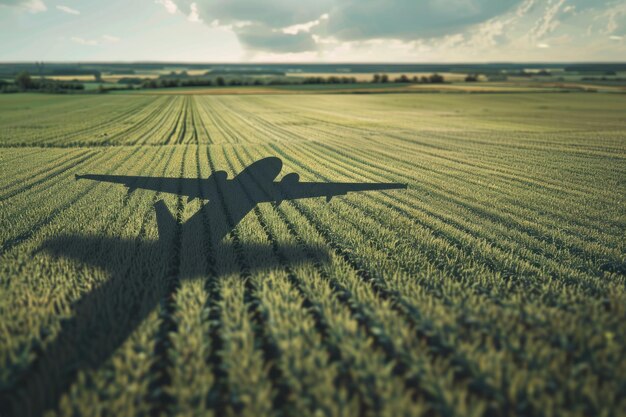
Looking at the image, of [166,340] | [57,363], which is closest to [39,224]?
[57,363]

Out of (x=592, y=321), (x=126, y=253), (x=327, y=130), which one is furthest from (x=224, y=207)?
(x=327, y=130)

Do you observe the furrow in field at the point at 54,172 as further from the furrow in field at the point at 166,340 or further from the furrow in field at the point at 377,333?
the furrow in field at the point at 377,333

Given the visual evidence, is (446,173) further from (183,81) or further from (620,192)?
(183,81)

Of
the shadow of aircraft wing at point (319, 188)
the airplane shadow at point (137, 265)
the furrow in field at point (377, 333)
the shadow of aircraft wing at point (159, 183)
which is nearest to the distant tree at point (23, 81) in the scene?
the shadow of aircraft wing at point (159, 183)

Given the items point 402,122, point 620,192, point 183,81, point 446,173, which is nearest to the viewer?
point 620,192

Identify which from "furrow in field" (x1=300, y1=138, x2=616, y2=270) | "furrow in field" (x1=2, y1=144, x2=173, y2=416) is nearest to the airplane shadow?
"furrow in field" (x1=2, y1=144, x2=173, y2=416)

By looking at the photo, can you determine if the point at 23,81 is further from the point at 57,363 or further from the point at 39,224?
the point at 57,363
